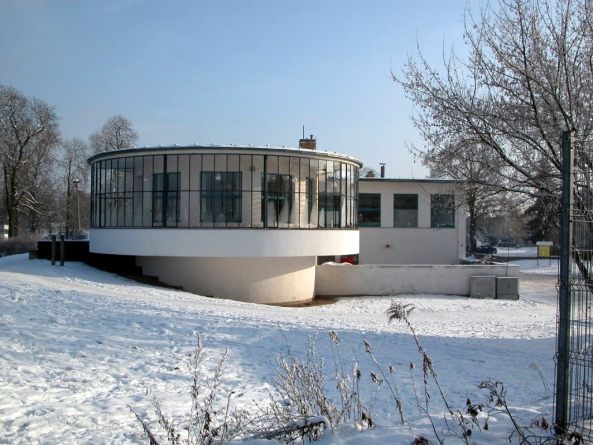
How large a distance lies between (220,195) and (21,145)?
96.2 feet

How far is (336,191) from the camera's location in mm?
22531

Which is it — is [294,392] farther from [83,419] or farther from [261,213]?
[261,213]

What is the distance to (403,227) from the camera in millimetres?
33781

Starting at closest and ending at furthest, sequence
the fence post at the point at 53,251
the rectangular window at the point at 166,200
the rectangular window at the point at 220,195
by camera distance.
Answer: the rectangular window at the point at 220,195 < the rectangular window at the point at 166,200 < the fence post at the point at 53,251

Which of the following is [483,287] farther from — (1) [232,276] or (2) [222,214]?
(2) [222,214]

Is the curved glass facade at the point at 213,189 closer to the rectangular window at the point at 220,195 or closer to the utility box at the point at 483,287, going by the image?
the rectangular window at the point at 220,195

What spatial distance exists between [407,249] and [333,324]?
21072 mm

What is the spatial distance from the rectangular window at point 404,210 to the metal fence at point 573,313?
28564 millimetres

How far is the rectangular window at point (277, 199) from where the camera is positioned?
68.2ft

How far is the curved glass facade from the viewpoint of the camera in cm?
2055

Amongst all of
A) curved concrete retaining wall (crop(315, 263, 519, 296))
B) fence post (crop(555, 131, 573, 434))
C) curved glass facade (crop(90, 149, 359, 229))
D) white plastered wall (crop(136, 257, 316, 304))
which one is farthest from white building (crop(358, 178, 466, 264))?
fence post (crop(555, 131, 573, 434))

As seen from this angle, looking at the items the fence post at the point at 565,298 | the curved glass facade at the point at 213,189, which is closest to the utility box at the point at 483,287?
the curved glass facade at the point at 213,189

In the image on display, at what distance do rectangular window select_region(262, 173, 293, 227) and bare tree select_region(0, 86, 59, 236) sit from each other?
1140 inches

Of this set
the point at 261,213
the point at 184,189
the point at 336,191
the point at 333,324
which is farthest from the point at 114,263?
the point at 333,324
